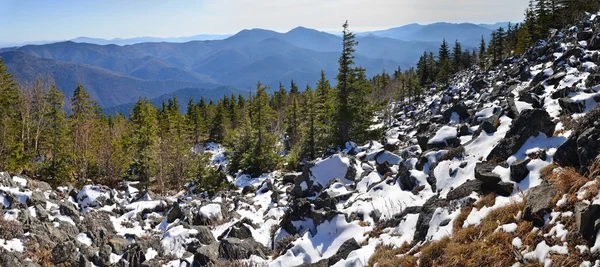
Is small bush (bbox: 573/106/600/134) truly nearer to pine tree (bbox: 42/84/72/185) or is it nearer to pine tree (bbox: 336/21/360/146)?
pine tree (bbox: 336/21/360/146)

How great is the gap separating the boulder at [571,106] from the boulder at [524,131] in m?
1.27

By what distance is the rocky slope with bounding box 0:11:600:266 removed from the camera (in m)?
5.88

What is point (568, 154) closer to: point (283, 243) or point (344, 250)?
point (344, 250)

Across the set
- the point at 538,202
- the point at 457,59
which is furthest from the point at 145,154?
the point at 457,59

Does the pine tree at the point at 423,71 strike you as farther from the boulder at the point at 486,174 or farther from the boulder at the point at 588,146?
the boulder at the point at 588,146

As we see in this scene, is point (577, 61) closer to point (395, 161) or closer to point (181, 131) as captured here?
point (395, 161)

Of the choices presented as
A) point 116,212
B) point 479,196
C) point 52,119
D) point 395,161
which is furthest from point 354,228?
point 52,119

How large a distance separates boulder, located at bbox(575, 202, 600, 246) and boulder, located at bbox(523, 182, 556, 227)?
27.4 inches

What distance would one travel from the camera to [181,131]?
1575 inches

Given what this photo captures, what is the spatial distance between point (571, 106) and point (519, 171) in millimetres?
3798

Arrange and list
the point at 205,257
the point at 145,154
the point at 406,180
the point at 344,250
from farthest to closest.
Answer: the point at 145,154, the point at 406,180, the point at 205,257, the point at 344,250

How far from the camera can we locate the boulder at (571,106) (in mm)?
9047

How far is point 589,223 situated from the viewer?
16.0 ft

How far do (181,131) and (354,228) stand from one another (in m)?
34.8
